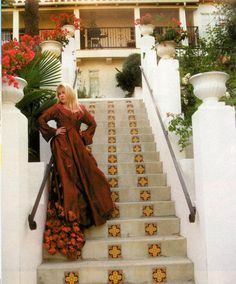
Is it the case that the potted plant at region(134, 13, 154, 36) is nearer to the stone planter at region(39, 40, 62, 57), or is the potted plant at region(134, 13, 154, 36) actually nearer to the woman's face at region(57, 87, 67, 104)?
the stone planter at region(39, 40, 62, 57)

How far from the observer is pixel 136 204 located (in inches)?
208

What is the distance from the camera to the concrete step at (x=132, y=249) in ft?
15.3

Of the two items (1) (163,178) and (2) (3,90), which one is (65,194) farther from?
(1) (163,178)

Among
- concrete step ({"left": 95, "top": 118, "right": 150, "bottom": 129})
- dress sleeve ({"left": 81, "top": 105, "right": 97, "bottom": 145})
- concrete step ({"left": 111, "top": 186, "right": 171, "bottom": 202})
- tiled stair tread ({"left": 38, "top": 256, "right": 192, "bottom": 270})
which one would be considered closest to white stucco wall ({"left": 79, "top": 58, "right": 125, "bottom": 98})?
concrete step ({"left": 95, "top": 118, "right": 150, "bottom": 129})

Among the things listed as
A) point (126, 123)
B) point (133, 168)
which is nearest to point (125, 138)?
point (126, 123)

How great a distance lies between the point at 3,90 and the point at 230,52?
4355mm

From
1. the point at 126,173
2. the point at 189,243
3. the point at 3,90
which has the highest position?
the point at 3,90

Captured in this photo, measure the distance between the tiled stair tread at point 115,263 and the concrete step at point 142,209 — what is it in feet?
2.55

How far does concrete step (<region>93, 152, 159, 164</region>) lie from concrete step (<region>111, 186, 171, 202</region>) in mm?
925

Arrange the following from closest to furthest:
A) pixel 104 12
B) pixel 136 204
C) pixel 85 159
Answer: pixel 85 159
pixel 136 204
pixel 104 12

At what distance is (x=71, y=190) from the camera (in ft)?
15.2

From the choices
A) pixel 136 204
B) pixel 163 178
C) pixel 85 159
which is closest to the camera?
pixel 85 159

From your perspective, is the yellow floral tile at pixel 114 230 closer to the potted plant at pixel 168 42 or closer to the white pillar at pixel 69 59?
the potted plant at pixel 168 42

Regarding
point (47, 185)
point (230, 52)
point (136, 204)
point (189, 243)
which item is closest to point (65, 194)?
point (47, 185)
